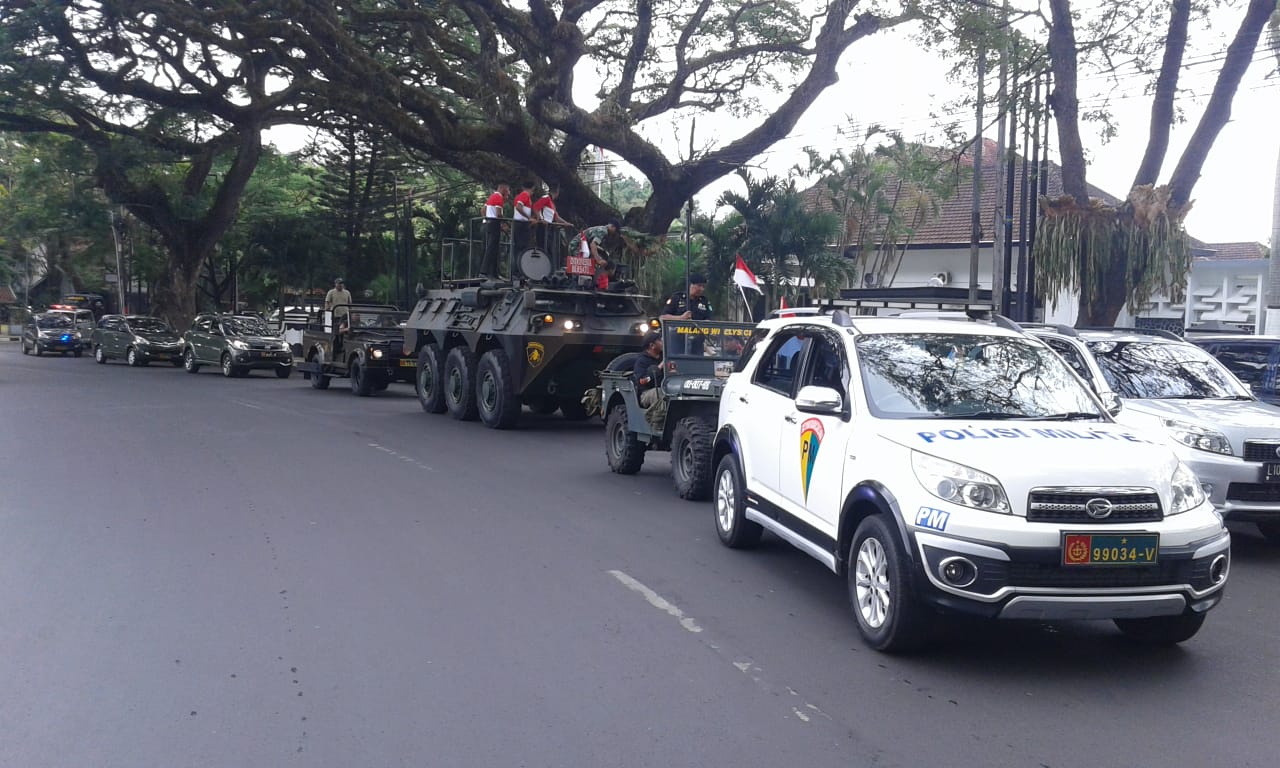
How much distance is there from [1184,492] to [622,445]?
7.46 meters

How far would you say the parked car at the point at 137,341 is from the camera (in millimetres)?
33500

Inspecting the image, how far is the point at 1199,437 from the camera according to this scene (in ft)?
28.0

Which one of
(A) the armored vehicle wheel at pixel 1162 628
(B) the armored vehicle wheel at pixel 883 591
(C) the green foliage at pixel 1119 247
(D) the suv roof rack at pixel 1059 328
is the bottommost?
(A) the armored vehicle wheel at pixel 1162 628

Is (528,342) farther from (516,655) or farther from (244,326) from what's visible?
(244,326)

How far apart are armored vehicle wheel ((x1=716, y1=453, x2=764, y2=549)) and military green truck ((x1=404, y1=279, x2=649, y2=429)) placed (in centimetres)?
827

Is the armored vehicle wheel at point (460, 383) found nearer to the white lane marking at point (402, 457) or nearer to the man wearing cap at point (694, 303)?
the white lane marking at point (402, 457)

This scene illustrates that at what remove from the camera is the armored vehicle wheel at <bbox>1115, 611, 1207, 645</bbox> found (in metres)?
5.80

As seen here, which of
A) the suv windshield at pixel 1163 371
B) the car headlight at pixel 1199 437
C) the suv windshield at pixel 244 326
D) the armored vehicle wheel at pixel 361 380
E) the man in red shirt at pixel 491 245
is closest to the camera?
the car headlight at pixel 1199 437

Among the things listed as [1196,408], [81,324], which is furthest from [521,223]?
[81,324]

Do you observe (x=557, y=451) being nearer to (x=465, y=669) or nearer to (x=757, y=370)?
(x=757, y=370)

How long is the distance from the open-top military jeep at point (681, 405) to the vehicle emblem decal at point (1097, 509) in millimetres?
5142

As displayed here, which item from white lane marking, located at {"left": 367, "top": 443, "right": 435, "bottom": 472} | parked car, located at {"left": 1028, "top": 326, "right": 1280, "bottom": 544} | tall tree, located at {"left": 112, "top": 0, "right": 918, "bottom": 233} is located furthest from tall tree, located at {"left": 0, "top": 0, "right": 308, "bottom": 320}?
parked car, located at {"left": 1028, "top": 326, "right": 1280, "bottom": 544}

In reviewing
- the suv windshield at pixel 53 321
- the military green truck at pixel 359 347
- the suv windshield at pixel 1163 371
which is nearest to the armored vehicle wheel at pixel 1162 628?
the suv windshield at pixel 1163 371

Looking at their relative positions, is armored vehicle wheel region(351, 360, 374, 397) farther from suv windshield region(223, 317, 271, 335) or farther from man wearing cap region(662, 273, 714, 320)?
man wearing cap region(662, 273, 714, 320)
